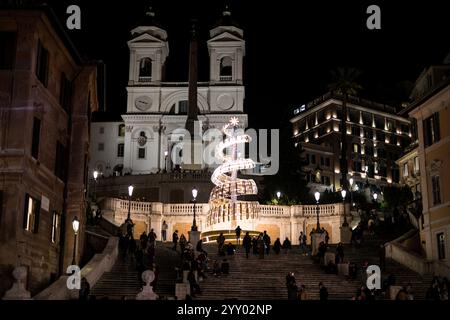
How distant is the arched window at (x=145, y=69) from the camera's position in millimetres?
98250

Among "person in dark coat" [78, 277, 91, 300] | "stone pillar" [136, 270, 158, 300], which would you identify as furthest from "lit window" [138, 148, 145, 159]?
"stone pillar" [136, 270, 158, 300]

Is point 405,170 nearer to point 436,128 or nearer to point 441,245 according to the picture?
point 436,128

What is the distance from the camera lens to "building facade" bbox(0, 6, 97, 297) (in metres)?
28.8

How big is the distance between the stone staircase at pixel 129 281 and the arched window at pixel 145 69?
6215 centimetres

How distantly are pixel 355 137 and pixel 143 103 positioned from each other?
3657 cm

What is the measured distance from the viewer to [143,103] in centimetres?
9719

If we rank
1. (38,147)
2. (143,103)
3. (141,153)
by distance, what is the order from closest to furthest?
1. (38,147)
2. (141,153)
3. (143,103)

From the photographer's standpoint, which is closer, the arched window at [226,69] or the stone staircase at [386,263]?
the stone staircase at [386,263]

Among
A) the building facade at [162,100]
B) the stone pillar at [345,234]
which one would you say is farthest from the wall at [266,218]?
the building facade at [162,100]

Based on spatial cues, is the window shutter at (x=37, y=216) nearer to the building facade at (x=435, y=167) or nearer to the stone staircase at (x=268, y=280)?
the stone staircase at (x=268, y=280)

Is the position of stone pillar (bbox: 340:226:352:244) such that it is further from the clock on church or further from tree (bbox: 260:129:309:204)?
the clock on church

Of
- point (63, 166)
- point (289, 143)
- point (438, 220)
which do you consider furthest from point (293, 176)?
point (63, 166)

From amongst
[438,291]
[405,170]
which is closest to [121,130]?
[405,170]

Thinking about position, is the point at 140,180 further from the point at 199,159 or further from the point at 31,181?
the point at 31,181
